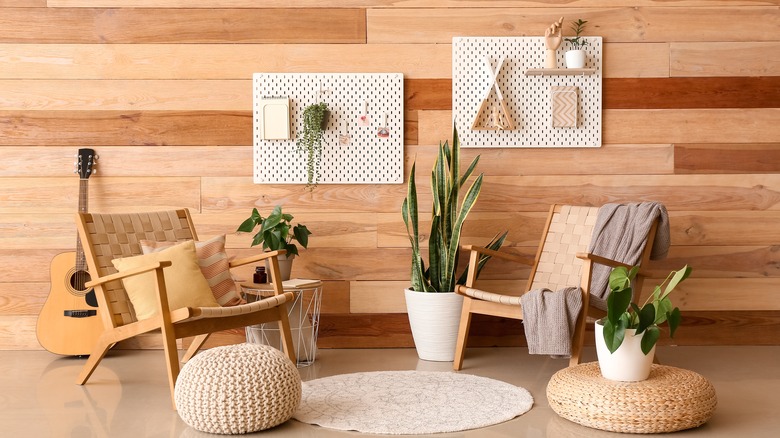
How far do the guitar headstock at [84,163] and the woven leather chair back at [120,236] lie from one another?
1.98 ft

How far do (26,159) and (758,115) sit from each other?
12.6 feet

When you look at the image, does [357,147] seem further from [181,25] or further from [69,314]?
[69,314]

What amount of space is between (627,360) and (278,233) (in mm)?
1749

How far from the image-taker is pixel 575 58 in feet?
13.2

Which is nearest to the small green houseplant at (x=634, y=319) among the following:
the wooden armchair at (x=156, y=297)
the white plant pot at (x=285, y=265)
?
the wooden armchair at (x=156, y=297)

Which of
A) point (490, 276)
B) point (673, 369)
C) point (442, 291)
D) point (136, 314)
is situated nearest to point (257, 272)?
point (136, 314)

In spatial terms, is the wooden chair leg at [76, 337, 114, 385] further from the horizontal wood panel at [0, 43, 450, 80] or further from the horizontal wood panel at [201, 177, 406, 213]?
the horizontal wood panel at [0, 43, 450, 80]

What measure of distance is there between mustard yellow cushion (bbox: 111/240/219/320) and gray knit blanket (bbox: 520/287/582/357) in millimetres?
1381

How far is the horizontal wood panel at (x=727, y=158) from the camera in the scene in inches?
164

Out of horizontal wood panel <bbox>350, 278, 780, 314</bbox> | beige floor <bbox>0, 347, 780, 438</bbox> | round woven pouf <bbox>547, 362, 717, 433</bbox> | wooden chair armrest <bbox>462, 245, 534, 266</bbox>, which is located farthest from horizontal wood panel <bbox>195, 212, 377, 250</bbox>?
round woven pouf <bbox>547, 362, 717, 433</bbox>

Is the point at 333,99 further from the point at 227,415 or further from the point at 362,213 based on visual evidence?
the point at 227,415

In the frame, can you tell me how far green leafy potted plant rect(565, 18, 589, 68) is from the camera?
13.2ft

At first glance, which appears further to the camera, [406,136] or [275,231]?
[406,136]

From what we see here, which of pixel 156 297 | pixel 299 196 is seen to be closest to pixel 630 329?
pixel 156 297
